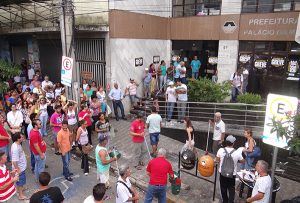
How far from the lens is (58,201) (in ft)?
15.4

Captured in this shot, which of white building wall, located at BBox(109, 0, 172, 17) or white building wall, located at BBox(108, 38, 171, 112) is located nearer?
white building wall, located at BBox(109, 0, 172, 17)

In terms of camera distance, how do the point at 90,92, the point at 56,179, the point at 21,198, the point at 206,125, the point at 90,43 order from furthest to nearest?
the point at 90,43, the point at 90,92, the point at 206,125, the point at 56,179, the point at 21,198

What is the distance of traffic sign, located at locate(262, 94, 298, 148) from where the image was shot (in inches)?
183

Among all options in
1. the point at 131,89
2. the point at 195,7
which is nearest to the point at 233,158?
the point at 131,89

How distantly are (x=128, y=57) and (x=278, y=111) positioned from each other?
380 inches

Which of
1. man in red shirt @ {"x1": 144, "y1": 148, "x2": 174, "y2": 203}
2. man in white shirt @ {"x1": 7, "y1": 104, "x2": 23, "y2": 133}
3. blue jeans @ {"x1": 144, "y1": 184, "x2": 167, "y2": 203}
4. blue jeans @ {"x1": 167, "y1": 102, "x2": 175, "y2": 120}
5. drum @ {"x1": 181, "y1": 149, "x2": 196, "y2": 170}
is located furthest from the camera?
blue jeans @ {"x1": 167, "y1": 102, "x2": 175, "y2": 120}

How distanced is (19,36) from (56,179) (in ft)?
44.2

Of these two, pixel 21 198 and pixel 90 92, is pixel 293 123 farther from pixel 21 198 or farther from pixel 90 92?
pixel 90 92

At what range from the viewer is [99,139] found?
21.9 ft

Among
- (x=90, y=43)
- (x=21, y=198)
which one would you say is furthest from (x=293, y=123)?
(x=90, y=43)

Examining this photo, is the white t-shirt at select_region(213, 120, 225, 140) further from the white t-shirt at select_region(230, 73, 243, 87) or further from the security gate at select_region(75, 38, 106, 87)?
the security gate at select_region(75, 38, 106, 87)

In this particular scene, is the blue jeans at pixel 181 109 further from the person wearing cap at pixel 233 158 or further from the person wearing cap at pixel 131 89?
the person wearing cap at pixel 233 158

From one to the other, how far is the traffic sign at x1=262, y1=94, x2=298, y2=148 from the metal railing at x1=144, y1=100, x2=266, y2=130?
5240 millimetres

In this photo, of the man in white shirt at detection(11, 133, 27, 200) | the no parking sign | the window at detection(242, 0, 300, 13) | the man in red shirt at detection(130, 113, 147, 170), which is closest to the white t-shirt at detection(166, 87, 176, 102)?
the man in red shirt at detection(130, 113, 147, 170)
